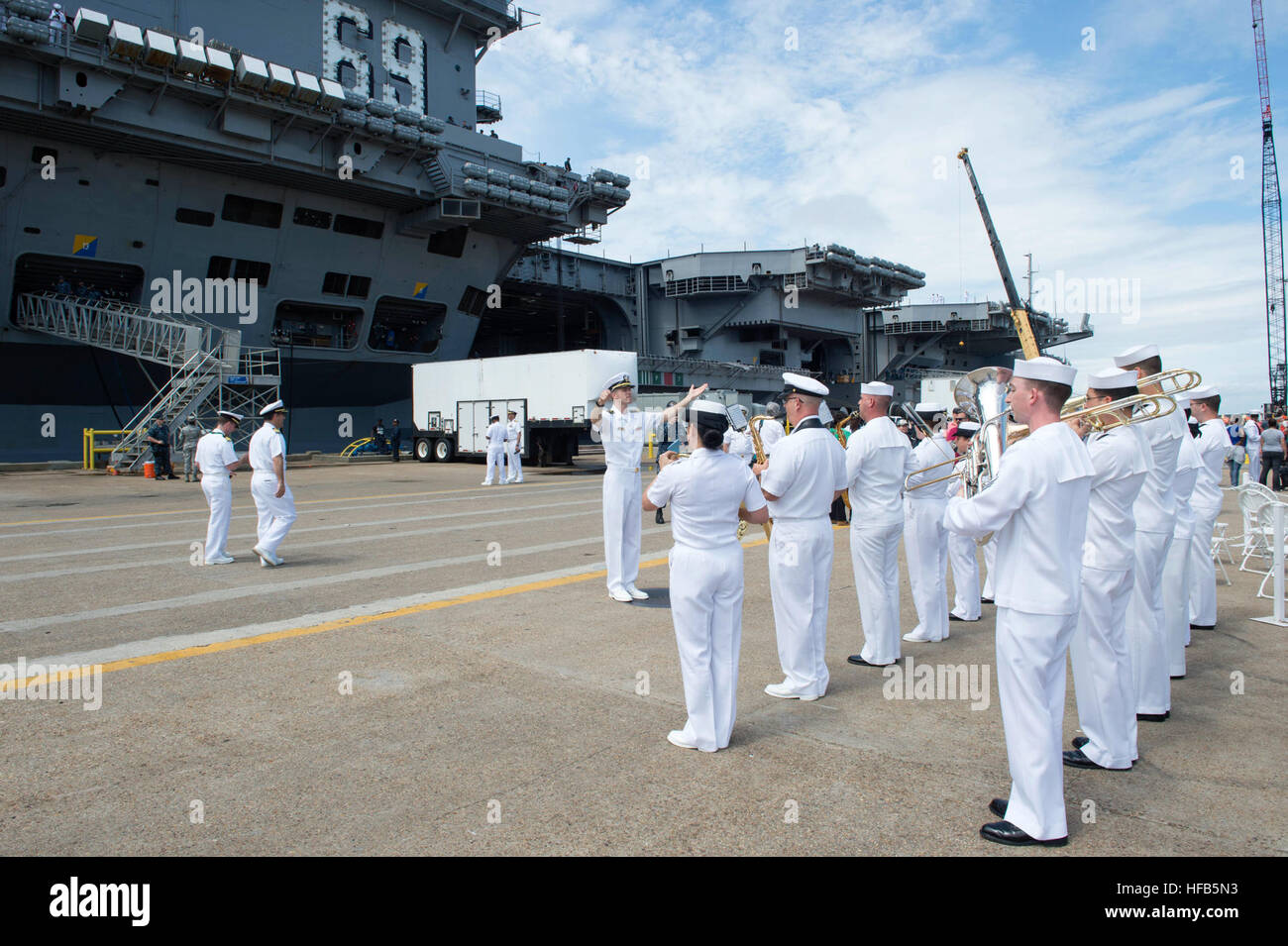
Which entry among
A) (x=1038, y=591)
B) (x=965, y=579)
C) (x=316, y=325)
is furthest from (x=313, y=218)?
(x=1038, y=591)

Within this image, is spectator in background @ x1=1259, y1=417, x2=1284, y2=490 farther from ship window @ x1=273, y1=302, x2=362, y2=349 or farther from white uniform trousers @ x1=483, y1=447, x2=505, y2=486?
ship window @ x1=273, y1=302, x2=362, y2=349

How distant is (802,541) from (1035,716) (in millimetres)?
2018

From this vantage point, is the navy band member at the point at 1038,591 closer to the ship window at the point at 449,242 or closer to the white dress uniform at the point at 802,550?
the white dress uniform at the point at 802,550

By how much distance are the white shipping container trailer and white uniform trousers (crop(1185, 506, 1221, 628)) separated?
19.7 meters

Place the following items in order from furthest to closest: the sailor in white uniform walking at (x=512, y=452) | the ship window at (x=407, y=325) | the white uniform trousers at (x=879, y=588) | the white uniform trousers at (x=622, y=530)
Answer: the ship window at (x=407, y=325)
the sailor in white uniform walking at (x=512, y=452)
the white uniform trousers at (x=622, y=530)
the white uniform trousers at (x=879, y=588)

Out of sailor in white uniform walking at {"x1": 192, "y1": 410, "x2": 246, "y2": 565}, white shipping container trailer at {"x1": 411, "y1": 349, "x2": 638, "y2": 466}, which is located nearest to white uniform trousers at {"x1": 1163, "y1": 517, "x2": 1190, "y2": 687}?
sailor in white uniform walking at {"x1": 192, "y1": 410, "x2": 246, "y2": 565}

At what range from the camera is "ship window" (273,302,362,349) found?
38000 mm

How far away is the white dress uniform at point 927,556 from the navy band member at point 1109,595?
212 centimetres

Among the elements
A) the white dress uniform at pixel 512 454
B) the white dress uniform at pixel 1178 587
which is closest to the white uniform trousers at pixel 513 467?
the white dress uniform at pixel 512 454

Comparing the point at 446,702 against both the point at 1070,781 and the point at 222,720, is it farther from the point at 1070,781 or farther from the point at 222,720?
the point at 1070,781

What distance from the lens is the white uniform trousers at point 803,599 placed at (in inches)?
206

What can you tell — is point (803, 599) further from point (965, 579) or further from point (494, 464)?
point (494, 464)

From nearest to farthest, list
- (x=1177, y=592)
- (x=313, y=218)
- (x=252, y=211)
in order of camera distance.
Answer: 1. (x=1177, y=592)
2. (x=252, y=211)
3. (x=313, y=218)

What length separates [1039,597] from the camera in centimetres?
345
